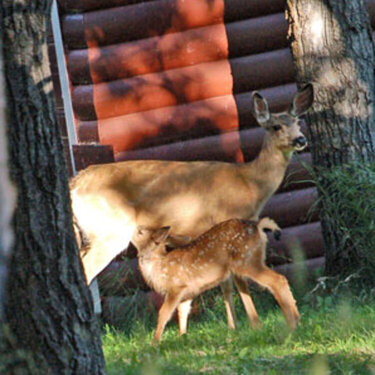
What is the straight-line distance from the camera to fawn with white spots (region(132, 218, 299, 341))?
23.2 ft

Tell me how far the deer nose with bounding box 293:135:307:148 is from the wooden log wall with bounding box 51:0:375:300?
3.20 ft

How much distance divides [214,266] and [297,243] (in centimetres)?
223

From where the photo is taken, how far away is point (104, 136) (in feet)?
30.0

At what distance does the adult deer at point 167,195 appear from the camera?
8.17 metres

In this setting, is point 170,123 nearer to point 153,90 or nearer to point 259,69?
point 153,90

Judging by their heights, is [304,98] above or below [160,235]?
above

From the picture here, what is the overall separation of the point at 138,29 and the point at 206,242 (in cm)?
277

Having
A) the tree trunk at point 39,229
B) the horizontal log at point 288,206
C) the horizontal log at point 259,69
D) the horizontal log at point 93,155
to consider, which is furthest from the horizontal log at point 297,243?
the tree trunk at point 39,229

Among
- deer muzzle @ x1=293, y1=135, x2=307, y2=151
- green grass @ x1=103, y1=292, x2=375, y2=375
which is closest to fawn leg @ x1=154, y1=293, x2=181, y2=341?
green grass @ x1=103, y1=292, x2=375, y2=375

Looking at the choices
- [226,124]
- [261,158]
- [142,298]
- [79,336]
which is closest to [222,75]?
[226,124]

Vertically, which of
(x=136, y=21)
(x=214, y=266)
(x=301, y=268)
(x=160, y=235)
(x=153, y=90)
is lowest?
(x=301, y=268)

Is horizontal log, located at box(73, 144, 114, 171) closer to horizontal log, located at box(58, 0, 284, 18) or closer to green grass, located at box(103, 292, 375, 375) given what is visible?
horizontal log, located at box(58, 0, 284, 18)

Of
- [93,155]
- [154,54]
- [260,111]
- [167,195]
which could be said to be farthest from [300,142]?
[93,155]

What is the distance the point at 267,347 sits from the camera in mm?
5875
